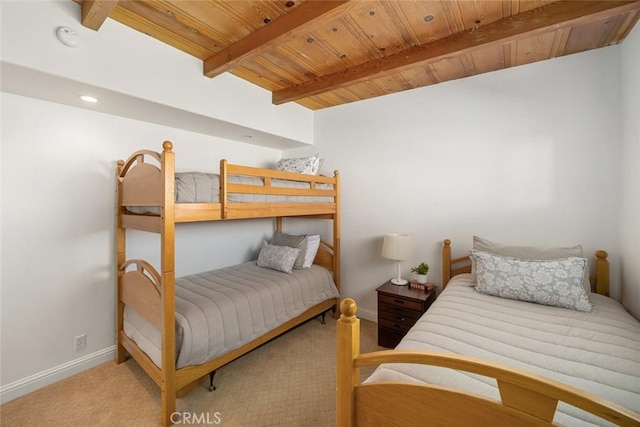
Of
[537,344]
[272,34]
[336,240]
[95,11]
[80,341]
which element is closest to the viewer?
[537,344]

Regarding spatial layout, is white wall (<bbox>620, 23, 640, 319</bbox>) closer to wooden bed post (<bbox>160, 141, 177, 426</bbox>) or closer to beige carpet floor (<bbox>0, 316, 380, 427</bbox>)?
beige carpet floor (<bbox>0, 316, 380, 427</bbox>)

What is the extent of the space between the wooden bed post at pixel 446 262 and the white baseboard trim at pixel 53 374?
9.96 feet

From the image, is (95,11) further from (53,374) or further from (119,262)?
(53,374)

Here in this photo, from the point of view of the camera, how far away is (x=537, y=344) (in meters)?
1.27

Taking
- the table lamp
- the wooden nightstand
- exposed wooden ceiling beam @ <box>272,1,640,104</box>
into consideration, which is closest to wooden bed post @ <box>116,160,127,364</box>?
exposed wooden ceiling beam @ <box>272,1,640,104</box>

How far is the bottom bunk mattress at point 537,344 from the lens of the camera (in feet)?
3.22

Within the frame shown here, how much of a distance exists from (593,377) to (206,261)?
3.00 m

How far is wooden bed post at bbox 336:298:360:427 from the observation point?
40.1 inches

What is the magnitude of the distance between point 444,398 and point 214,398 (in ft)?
5.38

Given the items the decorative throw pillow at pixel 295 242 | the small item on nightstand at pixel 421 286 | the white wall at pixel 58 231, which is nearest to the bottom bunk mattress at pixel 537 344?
the small item on nightstand at pixel 421 286

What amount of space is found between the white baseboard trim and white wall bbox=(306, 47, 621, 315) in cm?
238

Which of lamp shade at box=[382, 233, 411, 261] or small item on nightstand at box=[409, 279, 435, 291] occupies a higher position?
lamp shade at box=[382, 233, 411, 261]

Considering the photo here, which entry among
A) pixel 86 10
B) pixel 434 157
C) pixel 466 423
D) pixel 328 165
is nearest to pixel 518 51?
pixel 434 157

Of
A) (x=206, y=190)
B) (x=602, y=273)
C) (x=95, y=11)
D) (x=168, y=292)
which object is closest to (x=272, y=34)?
(x=95, y=11)
